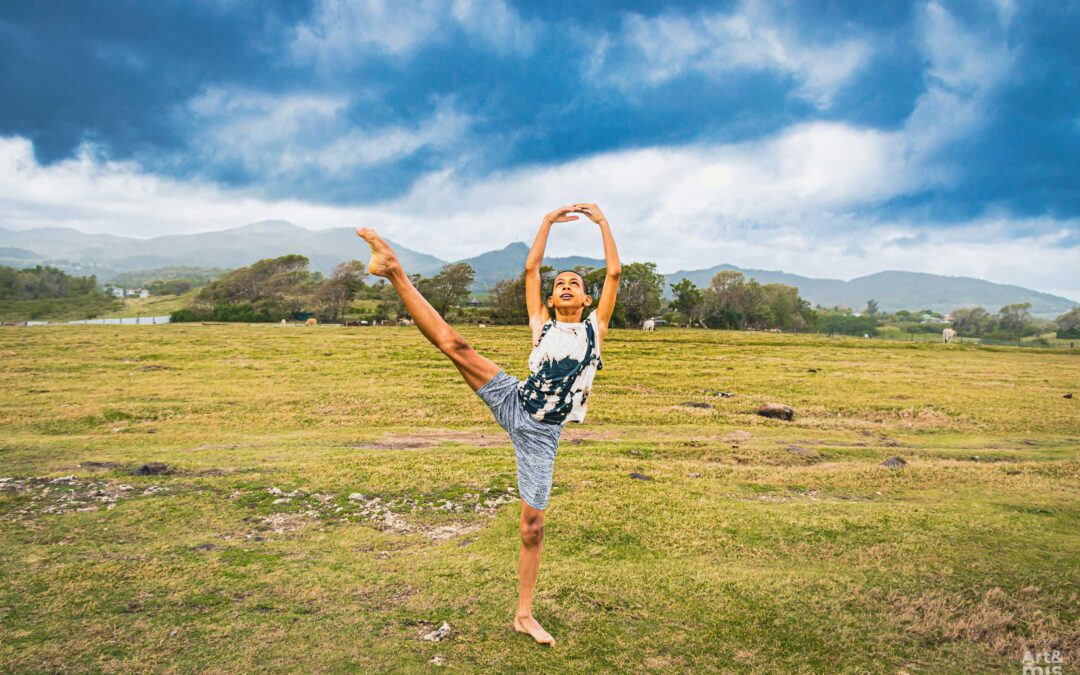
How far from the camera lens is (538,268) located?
5.30m

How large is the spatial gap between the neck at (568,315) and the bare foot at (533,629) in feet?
8.47

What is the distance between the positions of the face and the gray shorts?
0.76 meters

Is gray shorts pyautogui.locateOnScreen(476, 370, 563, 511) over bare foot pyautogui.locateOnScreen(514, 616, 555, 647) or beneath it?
over

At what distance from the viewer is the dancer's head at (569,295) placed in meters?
4.80

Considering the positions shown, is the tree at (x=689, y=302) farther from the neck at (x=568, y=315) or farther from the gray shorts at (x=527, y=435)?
the gray shorts at (x=527, y=435)

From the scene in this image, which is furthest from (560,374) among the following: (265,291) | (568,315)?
(265,291)

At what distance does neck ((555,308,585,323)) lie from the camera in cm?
486

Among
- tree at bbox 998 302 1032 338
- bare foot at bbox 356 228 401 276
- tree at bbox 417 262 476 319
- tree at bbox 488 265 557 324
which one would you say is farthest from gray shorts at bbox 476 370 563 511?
tree at bbox 998 302 1032 338

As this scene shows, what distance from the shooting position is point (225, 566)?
612 cm

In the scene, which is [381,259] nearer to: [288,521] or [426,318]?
[426,318]

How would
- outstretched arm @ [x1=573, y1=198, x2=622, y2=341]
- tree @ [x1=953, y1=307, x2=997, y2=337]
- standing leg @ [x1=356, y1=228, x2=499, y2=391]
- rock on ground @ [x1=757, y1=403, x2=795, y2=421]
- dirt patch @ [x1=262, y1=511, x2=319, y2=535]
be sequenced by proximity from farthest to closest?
tree @ [x1=953, y1=307, x2=997, y2=337] < rock on ground @ [x1=757, y1=403, x2=795, y2=421] < dirt patch @ [x1=262, y1=511, x2=319, y2=535] < outstretched arm @ [x1=573, y1=198, x2=622, y2=341] < standing leg @ [x1=356, y1=228, x2=499, y2=391]

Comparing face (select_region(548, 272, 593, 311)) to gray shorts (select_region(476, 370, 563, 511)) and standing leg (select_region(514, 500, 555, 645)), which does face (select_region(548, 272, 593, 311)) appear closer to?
gray shorts (select_region(476, 370, 563, 511))

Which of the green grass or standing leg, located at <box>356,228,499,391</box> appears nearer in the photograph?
A: standing leg, located at <box>356,228,499,391</box>

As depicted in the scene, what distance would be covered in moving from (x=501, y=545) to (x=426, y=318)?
363cm
